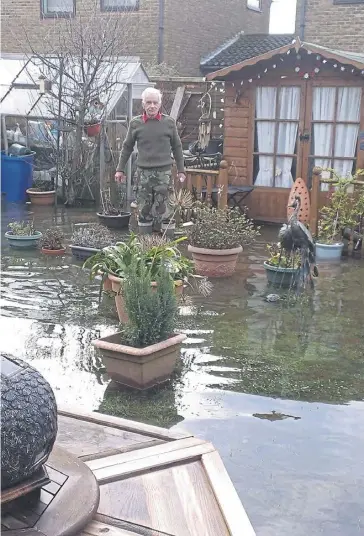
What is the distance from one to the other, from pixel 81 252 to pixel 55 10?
38.0 ft

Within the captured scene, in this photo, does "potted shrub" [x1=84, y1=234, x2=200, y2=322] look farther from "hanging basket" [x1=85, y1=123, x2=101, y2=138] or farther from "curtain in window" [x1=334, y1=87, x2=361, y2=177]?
"hanging basket" [x1=85, y1=123, x2=101, y2=138]

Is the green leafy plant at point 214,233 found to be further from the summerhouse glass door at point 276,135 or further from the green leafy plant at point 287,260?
the summerhouse glass door at point 276,135

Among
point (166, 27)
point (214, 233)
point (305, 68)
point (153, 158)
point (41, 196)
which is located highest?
point (166, 27)

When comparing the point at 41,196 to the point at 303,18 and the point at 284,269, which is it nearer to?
the point at 284,269

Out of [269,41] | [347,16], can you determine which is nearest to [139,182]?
[347,16]

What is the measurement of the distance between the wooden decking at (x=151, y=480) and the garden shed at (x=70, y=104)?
30.4 ft

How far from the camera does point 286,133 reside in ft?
34.9

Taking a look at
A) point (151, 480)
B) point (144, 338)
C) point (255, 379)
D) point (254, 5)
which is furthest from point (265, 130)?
point (254, 5)

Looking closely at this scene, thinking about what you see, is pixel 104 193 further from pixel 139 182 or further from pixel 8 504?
pixel 8 504

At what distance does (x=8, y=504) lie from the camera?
6.92 feet

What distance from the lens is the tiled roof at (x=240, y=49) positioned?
1755 centimetres

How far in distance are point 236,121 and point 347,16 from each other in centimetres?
670

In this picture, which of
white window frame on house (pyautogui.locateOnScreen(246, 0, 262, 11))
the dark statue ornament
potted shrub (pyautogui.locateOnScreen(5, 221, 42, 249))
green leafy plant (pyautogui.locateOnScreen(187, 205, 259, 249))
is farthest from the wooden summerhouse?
white window frame on house (pyautogui.locateOnScreen(246, 0, 262, 11))

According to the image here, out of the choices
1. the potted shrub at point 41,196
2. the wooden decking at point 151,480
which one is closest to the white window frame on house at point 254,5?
the potted shrub at point 41,196
